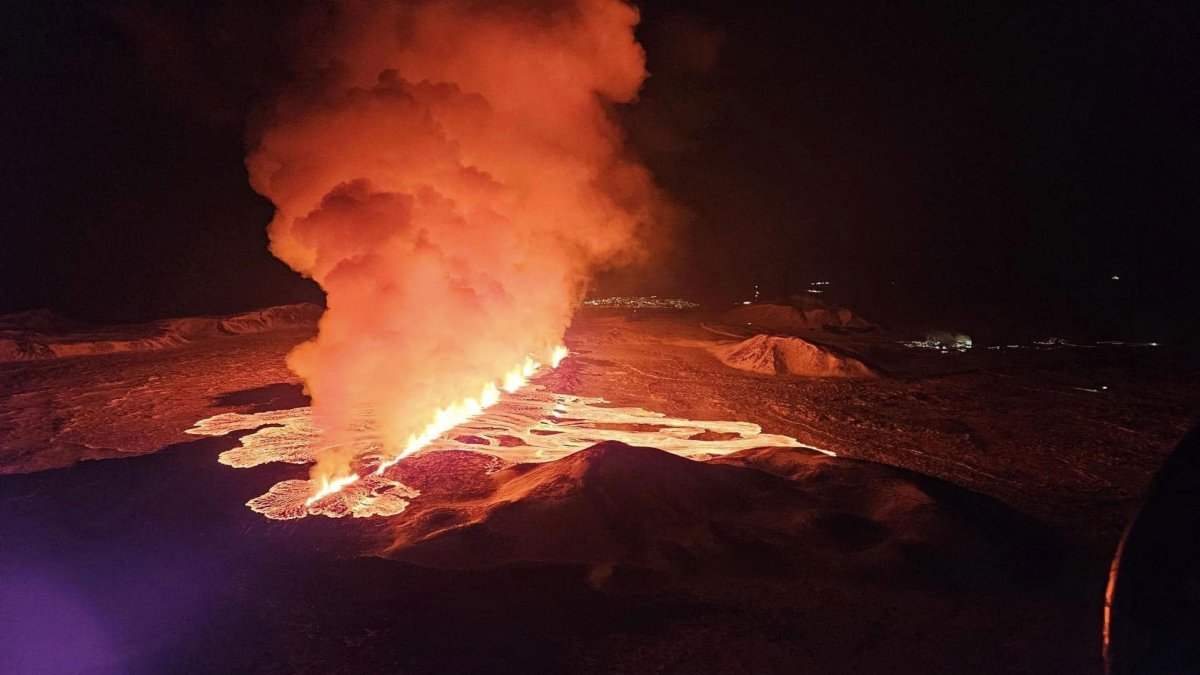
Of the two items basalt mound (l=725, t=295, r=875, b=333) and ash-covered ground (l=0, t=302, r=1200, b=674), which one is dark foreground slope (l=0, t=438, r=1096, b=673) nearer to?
ash-covered ground (l=0, t=302, r=1200, b=674)

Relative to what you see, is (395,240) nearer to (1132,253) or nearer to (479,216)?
(479,216)

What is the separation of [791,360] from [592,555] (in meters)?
13.0

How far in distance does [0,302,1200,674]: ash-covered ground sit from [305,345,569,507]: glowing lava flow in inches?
22.0

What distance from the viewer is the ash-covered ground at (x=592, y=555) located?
14.4 feet

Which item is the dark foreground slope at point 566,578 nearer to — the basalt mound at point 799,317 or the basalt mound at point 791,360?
the basalt mound at point 791,360

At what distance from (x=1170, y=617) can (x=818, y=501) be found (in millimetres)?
5096

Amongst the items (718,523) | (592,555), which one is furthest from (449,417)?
(718,523)

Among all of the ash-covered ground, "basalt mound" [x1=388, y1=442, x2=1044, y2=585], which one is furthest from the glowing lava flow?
"basalt mound" [x1=388, y1=442, x2=1044, y2=585]

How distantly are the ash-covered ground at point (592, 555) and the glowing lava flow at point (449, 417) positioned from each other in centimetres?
56

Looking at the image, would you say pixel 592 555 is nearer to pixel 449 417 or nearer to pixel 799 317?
pixel 449 417

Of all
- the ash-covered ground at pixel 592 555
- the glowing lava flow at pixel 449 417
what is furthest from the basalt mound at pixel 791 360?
the glowing lava flow at pixel 449 417

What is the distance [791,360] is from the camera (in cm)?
1745

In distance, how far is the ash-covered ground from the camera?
4.40 m

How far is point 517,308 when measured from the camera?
56.1 feet
